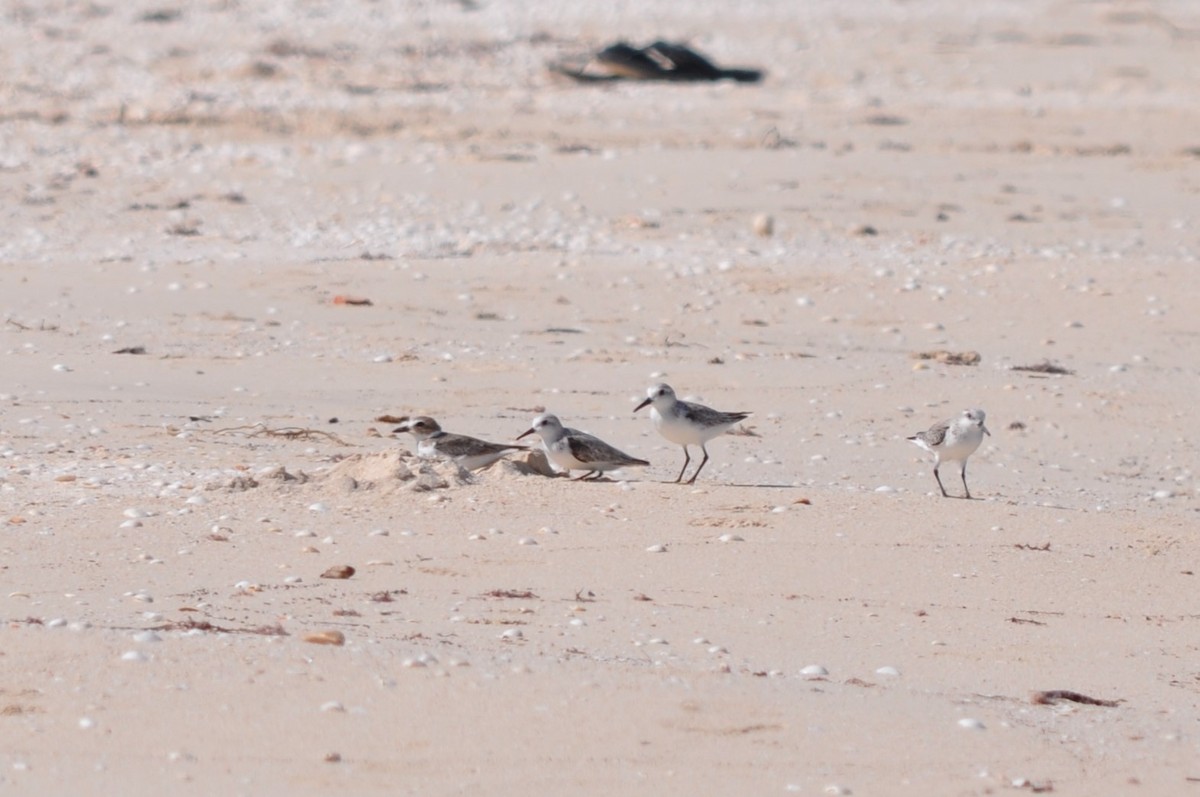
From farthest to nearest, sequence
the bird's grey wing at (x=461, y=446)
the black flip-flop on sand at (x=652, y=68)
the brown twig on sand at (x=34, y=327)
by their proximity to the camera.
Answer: the black flip-flop on sand at (x=652, y=68)
the brown twig on sand at (x=34, y=327)
the bird's grey wing at (x=461, y=446)

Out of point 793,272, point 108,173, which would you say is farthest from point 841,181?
point 108,173

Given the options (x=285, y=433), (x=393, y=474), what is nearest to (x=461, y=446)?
(x=393, y=474)

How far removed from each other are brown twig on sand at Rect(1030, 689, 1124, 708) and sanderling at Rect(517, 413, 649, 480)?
100 inches

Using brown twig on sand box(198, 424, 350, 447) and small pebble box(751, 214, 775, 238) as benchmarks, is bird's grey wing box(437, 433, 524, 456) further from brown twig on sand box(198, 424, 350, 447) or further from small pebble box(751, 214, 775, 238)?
small pebble box(751, 214, 775, 238)

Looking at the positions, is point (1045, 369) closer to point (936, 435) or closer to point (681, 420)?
point (936, 435)

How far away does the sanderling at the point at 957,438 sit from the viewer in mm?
7984

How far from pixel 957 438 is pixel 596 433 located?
176 centimetres

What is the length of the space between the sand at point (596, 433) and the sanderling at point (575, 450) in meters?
0.18

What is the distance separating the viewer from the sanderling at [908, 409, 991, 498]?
7984mm

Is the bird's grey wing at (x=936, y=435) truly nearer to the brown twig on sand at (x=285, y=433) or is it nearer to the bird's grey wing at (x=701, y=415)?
the bird's grey wing at (x=701, y=415)

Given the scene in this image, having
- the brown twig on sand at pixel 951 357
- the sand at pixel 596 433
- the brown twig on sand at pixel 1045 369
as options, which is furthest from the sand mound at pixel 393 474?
the brown twig on sand at pixel 1045 369

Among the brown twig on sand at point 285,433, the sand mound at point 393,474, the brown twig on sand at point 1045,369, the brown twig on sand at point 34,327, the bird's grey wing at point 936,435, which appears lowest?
the brown twig on sand at point 34,327

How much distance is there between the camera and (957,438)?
8000 mm

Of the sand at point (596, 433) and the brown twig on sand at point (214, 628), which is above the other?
the brown twig on sand at point (214, 628)
